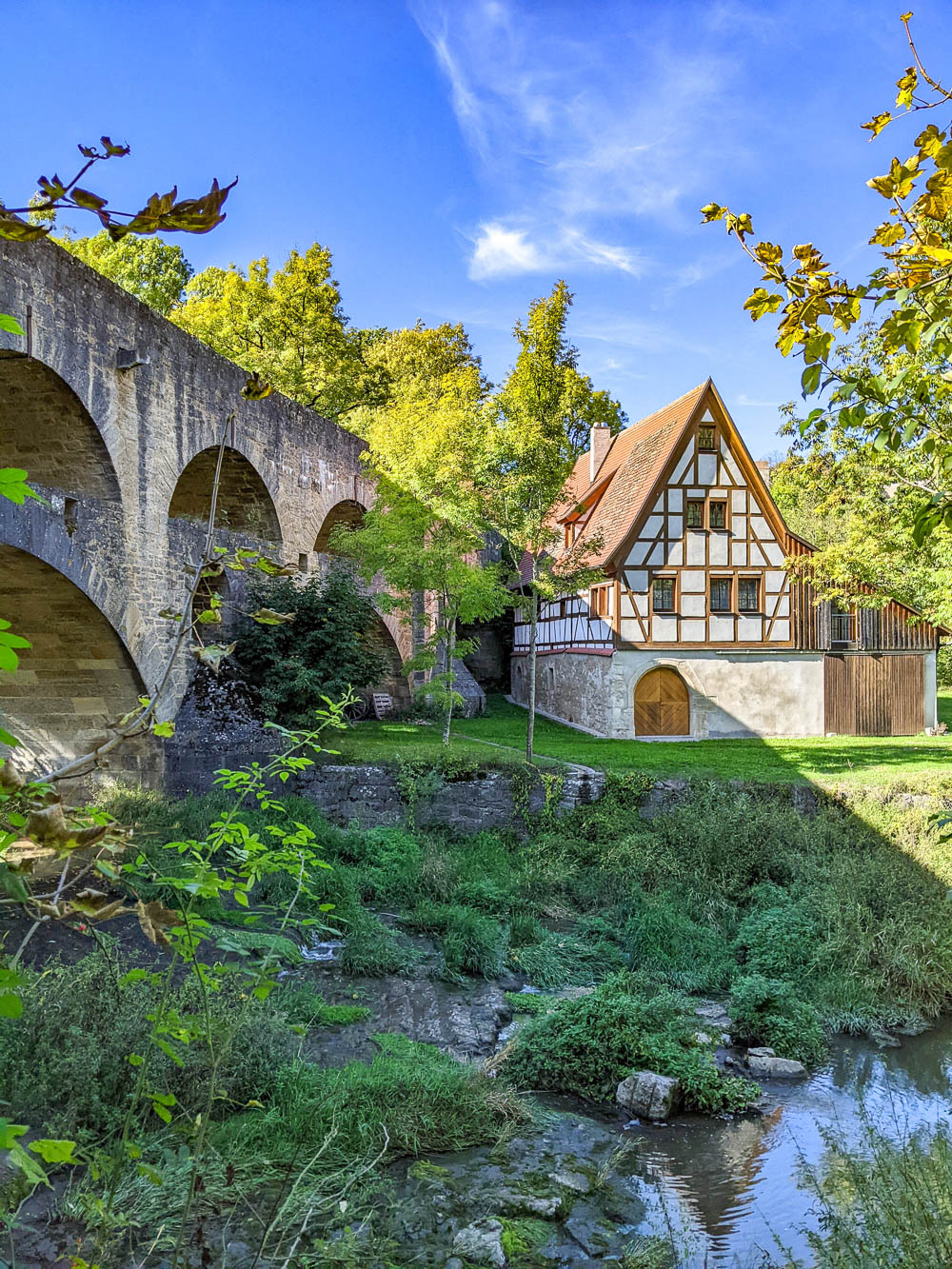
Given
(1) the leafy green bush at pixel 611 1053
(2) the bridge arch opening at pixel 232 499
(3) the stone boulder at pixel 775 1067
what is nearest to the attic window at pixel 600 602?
(2) the bridge arch opening at pixel 232 499

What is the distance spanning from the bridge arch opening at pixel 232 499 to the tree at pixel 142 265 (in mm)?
10301

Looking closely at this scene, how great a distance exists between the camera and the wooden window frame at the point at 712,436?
1798cm

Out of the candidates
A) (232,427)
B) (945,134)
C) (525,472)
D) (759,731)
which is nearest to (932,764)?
(759,731)

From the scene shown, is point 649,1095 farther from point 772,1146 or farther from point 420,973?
point 420,973

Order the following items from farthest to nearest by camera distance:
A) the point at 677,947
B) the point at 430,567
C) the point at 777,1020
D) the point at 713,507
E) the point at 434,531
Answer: the point at 713,507 < the point at 434,531 < the point at 430,567 < the point at 677,947 < the point at 777,1020

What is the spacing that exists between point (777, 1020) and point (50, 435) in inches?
356

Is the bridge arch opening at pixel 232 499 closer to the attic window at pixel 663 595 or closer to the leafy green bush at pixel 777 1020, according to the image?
the attic window at pixel 663 595

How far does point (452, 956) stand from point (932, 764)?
365 inches

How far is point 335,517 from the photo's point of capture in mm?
17078

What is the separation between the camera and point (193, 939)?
242cm

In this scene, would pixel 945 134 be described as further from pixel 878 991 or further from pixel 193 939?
pixel 878 991

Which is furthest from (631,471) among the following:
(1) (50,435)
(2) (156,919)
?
(2) (156,919)

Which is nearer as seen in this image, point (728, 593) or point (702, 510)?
point (702, 510)

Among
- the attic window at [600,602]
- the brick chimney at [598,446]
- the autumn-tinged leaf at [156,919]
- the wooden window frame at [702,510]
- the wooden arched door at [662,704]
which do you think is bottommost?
the wooden arched door at [662,704]
